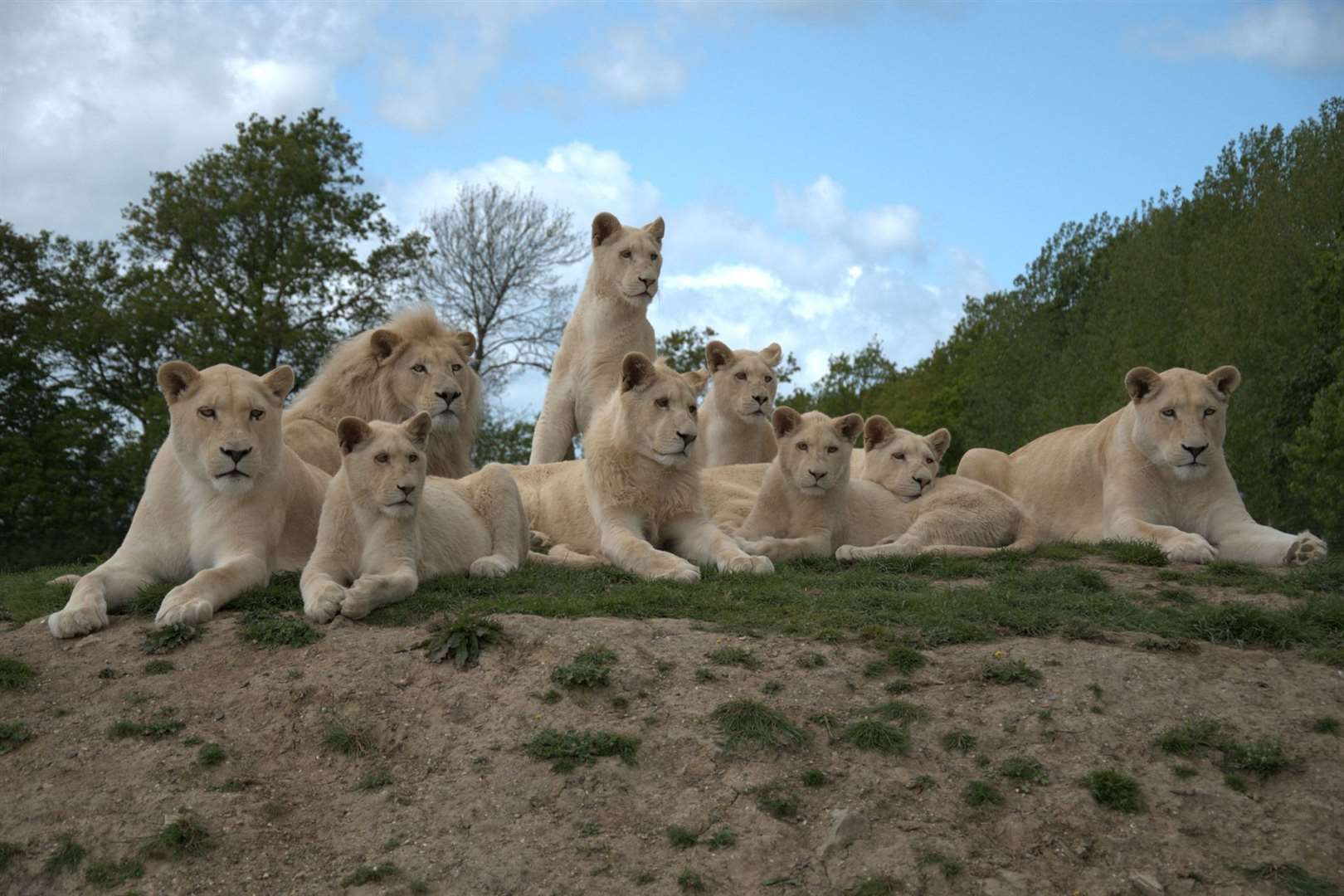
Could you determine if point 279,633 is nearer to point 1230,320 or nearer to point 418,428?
point 418,428

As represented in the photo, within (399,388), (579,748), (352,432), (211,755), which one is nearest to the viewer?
(579,748)

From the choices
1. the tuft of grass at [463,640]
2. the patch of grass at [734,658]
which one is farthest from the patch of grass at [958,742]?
the tuft of grass at [463,640]

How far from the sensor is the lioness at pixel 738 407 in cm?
1491

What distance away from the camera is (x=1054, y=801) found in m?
7.45

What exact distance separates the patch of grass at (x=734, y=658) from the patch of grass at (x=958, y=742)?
1284 mm

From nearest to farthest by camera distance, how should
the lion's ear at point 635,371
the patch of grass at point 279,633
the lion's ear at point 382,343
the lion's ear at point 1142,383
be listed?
1. the patch of grass at point 279,633
2. the lion's ear at point 635,371
3. the lion's ear at point 1142,383
4. the lion's ear at point 382,343

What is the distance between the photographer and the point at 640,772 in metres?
7.74

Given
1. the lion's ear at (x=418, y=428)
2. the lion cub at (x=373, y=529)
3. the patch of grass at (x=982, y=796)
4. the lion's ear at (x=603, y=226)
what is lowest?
the patch of grass at (x=982, y=796)

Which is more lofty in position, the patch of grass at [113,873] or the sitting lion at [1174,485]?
the sitting lion at [1174,485]

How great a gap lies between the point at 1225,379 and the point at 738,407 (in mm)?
4927

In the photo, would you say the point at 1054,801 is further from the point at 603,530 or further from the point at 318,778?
the point at 603,530

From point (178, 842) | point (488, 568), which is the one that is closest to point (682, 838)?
point (178, 842)

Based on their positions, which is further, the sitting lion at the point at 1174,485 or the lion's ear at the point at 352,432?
the sitting lion at the point at 1174,485

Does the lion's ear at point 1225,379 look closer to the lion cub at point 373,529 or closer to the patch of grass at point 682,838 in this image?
the lion cub at point 373,529
